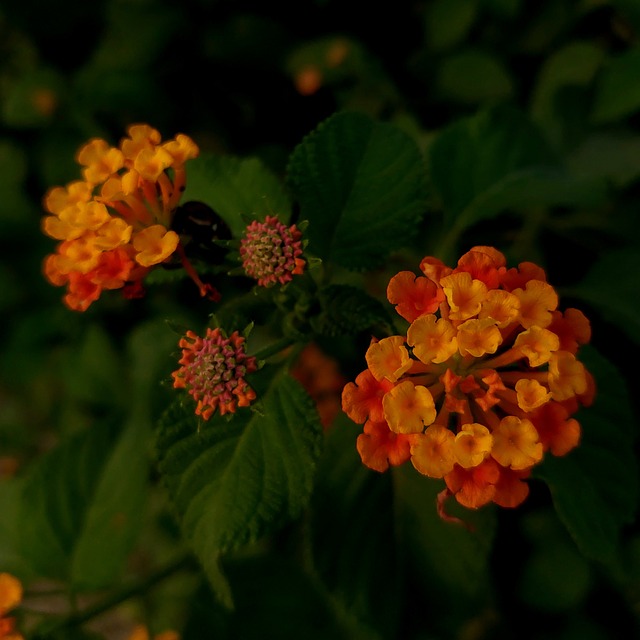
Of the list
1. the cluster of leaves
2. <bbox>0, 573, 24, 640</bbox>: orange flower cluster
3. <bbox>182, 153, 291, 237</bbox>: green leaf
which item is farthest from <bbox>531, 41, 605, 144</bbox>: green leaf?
<bbox>0, 573, 24, 640</bbox>: orange flower cluster

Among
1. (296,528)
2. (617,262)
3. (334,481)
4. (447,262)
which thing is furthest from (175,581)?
(617,262)

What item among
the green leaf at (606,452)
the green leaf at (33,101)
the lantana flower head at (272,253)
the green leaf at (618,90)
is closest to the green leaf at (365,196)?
the lantana flower head at (272,253)

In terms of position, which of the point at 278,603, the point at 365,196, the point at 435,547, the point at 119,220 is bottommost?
the point at 278,603

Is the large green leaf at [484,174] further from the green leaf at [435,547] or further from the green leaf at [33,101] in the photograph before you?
the green leaf at [33,101]

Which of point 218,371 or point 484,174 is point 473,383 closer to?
point 218,371

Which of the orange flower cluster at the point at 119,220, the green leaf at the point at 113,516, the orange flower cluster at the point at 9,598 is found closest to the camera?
the orange flower cluster at the point at 119,220

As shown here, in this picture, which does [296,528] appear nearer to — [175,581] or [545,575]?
[175,581]

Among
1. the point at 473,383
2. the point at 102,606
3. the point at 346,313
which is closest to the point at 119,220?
the point at 346,313
